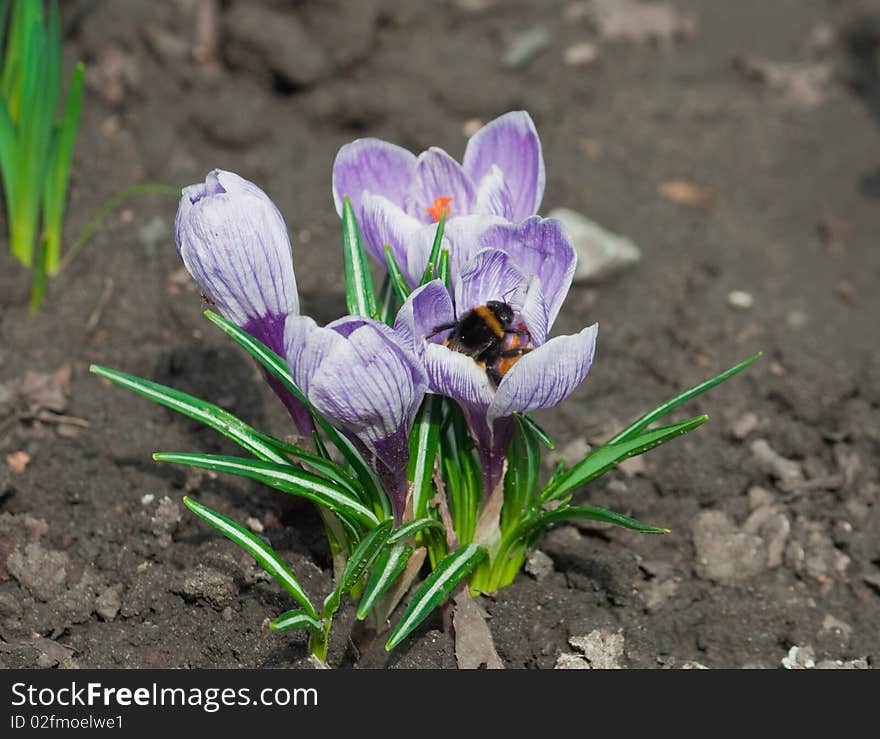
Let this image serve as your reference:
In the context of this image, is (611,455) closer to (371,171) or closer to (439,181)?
(439,181)

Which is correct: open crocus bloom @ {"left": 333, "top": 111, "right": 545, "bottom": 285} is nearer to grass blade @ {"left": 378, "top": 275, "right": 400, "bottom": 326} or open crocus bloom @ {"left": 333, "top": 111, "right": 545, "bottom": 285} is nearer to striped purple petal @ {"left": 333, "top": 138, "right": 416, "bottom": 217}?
striped purple petal @ {"left": 333, "top": 138, "right": 416, "bottom": 217}

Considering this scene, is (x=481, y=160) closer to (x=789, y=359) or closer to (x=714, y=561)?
(x=714, y=561)

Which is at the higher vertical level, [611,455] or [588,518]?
[611,455]

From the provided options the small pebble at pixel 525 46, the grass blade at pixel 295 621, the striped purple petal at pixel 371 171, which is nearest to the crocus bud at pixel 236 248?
the striped purple petal at pixel 371 171

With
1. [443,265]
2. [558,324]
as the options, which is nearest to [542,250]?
[443,265]

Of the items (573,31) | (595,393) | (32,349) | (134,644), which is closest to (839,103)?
(573,31)
